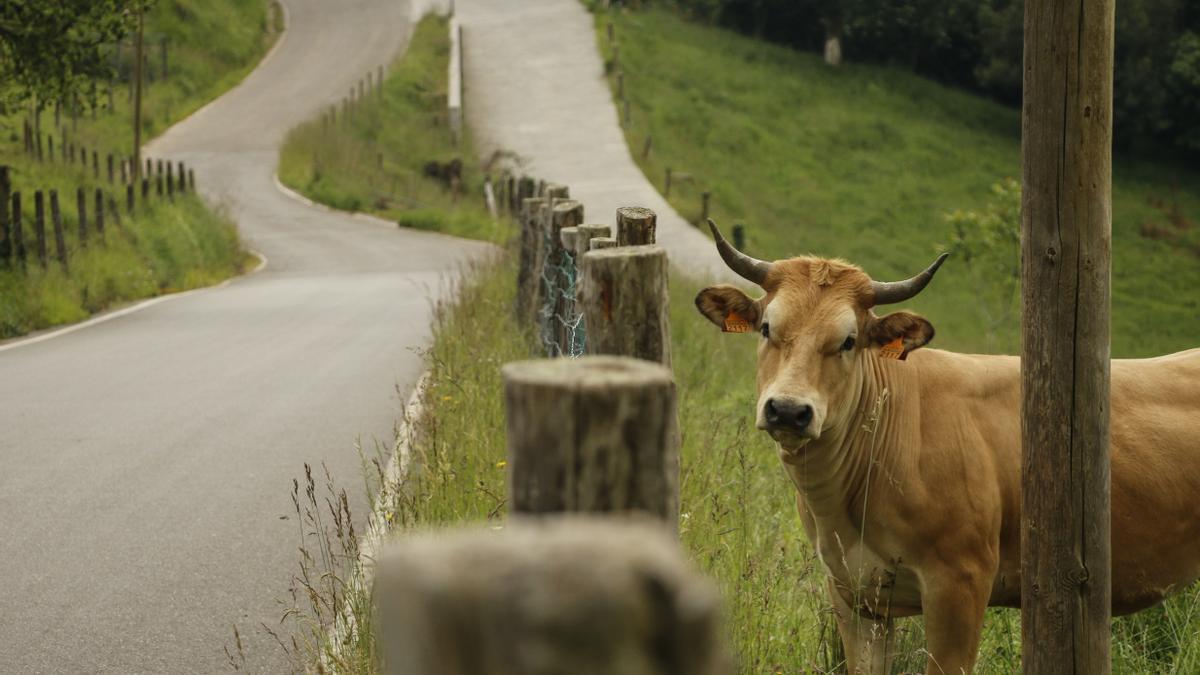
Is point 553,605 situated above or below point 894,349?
above

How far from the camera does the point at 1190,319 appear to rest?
37594 mm

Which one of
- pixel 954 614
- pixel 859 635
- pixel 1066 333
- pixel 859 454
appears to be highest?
pixel 1066 333

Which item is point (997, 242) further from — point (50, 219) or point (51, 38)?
point (51, 38)

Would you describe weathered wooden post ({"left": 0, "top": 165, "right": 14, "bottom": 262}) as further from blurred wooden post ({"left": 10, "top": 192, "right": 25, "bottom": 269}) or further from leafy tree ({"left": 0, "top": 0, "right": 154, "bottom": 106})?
leafy tree ({"left": 0, "top": 0, "right": 154, "bottom": 106})

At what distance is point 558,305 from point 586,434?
24.6 feet

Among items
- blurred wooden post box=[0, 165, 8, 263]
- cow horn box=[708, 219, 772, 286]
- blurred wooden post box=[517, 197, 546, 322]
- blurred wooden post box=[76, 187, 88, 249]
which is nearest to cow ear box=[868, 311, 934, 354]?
cow horn box=[708, 219, 772, 286]

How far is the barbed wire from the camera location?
8.26 m

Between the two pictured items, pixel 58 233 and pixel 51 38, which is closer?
pixel 51 38

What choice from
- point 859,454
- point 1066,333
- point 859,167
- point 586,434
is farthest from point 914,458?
point 859,167

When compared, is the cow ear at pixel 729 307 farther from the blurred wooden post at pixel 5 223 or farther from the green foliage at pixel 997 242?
the green foliage at pixel 997 242

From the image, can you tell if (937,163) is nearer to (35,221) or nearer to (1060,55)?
(35,221)

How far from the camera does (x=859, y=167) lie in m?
47.1

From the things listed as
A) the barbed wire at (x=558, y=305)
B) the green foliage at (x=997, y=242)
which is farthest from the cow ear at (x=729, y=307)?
the green foliage at (x=997, y=242)

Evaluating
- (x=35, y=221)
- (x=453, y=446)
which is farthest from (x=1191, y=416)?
(x=35, y=221)
